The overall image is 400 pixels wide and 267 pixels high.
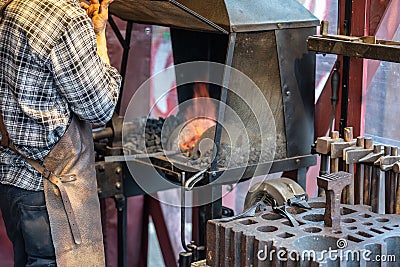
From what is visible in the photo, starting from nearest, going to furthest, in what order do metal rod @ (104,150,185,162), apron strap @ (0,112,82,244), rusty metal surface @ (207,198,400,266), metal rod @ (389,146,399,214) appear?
rusty metal surface @ (207,198,400,266), metal rod @ (389,146,399,214), apron strap @ (0,112,82,244), metal rod @ (104,150,185,162)

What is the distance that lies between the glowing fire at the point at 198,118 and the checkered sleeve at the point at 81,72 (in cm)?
69

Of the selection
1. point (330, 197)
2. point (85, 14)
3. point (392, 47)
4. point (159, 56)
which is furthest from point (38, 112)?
point (159, 56)

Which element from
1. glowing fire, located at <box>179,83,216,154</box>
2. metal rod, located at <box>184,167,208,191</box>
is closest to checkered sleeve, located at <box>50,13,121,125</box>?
metal rod, located at <box>184,167,208,191</box>

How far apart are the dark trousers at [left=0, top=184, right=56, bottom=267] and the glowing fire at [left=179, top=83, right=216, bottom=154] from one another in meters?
0.71

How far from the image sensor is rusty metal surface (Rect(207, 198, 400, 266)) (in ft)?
5.75

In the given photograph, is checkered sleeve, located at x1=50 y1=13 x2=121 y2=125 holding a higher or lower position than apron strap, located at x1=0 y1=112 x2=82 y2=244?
higher

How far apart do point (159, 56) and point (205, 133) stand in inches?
48.2

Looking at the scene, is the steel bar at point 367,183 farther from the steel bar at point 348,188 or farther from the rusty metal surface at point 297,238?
the rusty metal surface at point 297,238

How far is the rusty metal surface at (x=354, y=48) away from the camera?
7.32ft

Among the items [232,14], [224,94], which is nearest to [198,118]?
[224,94]

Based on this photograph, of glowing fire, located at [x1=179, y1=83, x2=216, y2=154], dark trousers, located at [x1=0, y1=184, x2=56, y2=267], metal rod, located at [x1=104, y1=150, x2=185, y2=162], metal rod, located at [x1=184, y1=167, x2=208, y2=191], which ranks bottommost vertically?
dark trousers, located at [x1=0, y1=184, x2=56, y2=267]

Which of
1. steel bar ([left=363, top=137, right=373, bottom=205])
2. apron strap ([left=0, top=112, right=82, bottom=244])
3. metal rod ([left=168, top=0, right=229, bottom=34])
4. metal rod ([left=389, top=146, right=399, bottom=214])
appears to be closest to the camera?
metal rod ([left=389, top=146, right=399, bottom=214])

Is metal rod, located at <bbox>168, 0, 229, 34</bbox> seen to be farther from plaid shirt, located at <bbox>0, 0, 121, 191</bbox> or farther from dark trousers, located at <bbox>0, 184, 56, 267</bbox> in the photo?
dark trousers, located at <bbox>0, 184, 56, 267</bbox>

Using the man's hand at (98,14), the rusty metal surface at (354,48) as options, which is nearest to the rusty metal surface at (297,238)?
the rusty metal surface at (354,48)
